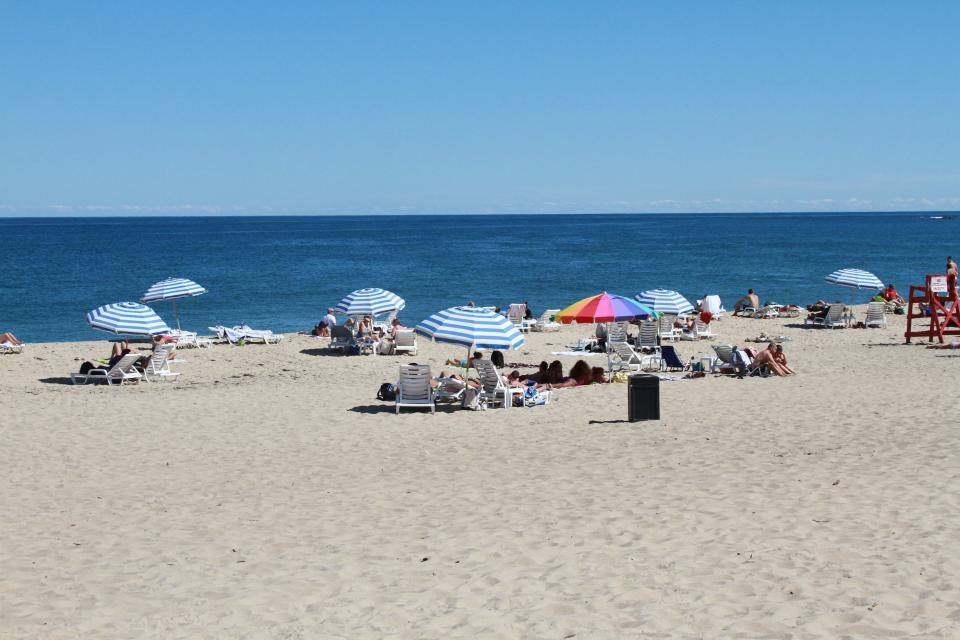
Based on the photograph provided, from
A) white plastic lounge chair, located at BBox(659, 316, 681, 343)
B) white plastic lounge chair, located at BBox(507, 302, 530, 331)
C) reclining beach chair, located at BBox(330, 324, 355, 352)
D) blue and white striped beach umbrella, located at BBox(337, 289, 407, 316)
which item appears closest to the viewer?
reclining beach chair, located at BBox(330, 324, 355, 352)

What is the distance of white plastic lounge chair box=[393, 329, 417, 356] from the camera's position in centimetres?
2181

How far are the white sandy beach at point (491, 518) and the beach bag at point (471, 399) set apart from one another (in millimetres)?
534

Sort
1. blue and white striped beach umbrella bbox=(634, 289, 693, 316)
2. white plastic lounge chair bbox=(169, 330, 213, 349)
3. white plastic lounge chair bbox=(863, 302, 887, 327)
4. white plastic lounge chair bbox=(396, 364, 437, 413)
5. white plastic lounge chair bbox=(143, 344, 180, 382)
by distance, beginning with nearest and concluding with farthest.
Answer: white plastic lounge chair bbox=(396, 364, 437, 413) → white plastic lounge chair bbox=(143, 344, 180, 382) → white plastic lounge chair bbox=(169, 330, 213, 349) → blue and white striped beach umbrella bbox=(634, 289, 693, 316) → white plastic lounge chair bbox=(863, 302, 887, 327)

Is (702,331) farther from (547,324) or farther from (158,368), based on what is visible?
(158,368)

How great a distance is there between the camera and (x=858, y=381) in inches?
602

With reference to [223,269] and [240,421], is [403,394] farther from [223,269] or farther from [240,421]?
[223,269]

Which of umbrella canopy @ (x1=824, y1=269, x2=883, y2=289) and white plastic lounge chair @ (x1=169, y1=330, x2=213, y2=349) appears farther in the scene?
umbrella canopy @ (x1=824, y1=269, x2=883, y2=289)

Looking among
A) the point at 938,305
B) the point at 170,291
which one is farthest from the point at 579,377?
the point at 170,291

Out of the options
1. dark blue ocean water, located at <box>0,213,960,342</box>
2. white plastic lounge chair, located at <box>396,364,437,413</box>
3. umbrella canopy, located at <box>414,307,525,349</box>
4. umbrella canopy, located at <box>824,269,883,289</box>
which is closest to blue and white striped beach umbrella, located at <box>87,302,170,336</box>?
umbrella canopy, located at <box>414,307,525,349</box>

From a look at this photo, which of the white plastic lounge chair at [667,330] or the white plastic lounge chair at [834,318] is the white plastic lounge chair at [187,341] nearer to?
the white plastic lounge chair at [667,330]

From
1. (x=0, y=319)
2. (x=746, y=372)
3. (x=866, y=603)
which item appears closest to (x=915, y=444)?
(x=866, y=603)

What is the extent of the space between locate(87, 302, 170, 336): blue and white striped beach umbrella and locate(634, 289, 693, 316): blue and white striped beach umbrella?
37.4ft

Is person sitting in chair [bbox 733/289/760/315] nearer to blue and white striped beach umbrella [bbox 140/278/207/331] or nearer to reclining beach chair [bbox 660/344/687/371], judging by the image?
reclining beach chair [bbox 660/344/687/371]

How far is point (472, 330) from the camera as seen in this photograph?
14.4m
